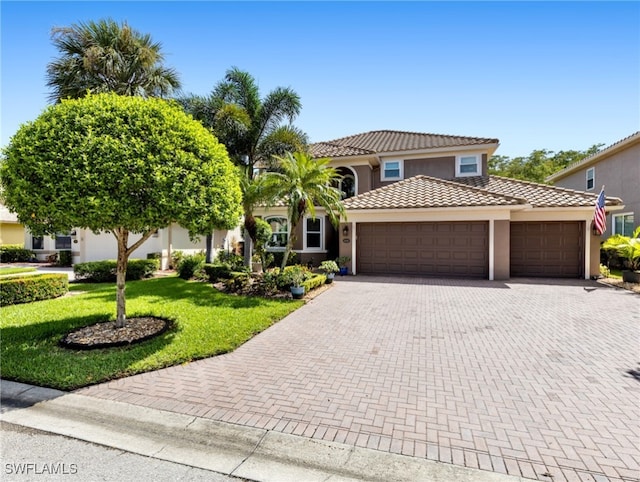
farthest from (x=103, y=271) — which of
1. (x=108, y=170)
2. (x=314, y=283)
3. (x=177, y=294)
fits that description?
(x=108, y=170)

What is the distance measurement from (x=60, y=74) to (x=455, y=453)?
17.0 meters

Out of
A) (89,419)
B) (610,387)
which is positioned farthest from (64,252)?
(610,387)

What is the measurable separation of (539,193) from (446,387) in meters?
14.2

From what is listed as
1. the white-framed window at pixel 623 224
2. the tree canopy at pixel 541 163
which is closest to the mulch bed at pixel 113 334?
the white-framed window at pixel 623 224

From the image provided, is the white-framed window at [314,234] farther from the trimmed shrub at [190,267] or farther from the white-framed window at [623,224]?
the white-framed window at [623,224]

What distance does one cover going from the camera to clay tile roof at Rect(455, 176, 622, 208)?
13834 mm

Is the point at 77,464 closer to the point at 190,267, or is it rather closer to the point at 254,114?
the point at 190,267

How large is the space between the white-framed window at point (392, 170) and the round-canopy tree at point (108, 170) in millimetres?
14653

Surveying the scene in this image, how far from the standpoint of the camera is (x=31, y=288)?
1003 cm

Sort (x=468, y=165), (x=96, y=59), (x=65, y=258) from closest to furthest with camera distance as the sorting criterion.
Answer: (x=96, y=59), (x=468, y=165), (x=65, y=258)

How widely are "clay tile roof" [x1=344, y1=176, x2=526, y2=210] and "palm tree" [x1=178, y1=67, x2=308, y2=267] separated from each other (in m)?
4.34

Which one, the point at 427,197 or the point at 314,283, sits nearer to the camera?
the point at 314,283

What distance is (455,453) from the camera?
3.21 metres

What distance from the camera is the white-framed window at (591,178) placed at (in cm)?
2033
